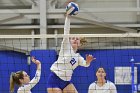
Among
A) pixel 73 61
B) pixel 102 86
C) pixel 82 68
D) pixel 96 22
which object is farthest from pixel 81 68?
pixel 73 61

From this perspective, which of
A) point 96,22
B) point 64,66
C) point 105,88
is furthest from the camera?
point 96,22

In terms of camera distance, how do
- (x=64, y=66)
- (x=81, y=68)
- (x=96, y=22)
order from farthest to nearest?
(x=96, y=22) → (x=81, y=68) → (x=64, y=66)

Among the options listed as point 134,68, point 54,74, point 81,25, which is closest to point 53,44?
point 81,25

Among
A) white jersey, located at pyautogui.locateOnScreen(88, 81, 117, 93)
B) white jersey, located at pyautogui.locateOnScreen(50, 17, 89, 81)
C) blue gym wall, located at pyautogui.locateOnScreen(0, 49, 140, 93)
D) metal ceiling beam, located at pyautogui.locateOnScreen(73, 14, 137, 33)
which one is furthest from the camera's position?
metal ceiling beam, located at pyautogui.locateOnScreen(73, 14, 137, 33)

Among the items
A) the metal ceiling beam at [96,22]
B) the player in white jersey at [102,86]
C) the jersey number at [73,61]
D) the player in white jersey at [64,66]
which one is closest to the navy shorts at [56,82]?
the player in white jersey at [64,66]

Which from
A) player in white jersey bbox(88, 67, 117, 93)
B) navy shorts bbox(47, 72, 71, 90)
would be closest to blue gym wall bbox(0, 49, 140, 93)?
player in white jersey bbox(88, 67, 117, 93)

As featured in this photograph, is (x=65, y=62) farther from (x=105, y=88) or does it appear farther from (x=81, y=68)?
(x=81, y=68)

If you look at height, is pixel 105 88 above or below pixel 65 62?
below

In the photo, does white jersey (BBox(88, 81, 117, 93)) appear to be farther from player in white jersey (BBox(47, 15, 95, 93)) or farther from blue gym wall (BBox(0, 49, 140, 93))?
blue gym wall (BBox(0, 49, 140, 93))

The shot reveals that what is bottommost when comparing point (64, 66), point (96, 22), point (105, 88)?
point (105, 88)

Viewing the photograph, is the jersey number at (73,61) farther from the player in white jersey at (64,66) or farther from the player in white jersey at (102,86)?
the player in white jersey at (102,86)

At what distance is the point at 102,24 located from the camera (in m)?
8.39

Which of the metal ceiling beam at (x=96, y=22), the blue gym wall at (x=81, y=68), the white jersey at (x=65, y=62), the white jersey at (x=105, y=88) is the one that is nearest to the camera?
the white jersey at (x=65, y=62)

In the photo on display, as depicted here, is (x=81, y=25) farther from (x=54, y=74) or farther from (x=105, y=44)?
(x=54, y=74)
